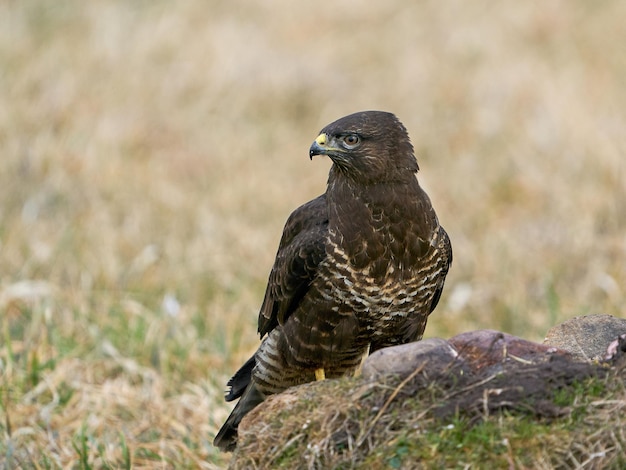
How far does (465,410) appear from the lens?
112 inches

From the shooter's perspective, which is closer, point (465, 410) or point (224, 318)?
point (465, 410)

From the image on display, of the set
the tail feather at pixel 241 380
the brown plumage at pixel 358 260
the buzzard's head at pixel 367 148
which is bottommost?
the tail feather at pixel 241 380

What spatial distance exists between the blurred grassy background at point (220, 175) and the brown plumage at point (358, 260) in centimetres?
75

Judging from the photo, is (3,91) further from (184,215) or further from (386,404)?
(386,404)

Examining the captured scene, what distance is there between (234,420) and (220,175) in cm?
519

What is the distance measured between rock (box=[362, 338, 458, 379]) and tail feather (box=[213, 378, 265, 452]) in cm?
124

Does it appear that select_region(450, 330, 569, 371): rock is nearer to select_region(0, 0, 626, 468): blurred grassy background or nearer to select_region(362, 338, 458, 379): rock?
select_region(362, 338, 458, 379): rock

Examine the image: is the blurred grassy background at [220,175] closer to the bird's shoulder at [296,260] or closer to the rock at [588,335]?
the bird's shoulder at [296,260]

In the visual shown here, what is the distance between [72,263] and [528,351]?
4.56m

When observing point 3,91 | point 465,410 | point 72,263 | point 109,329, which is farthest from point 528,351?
point 3,91

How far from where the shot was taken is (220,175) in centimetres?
923

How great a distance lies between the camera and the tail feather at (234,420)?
4.18 metres

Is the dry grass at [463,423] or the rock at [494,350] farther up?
the rock at [494,350]

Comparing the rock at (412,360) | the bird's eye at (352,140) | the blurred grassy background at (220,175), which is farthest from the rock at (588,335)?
the blurred grassy background at (220,175)
